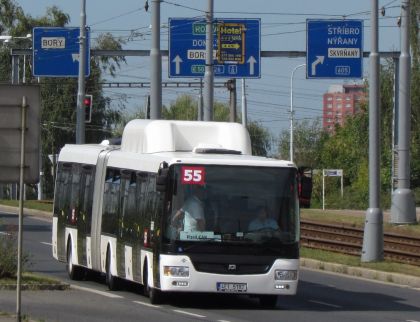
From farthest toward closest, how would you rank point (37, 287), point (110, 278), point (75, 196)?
1. point (75, 196)
2. point (110, 278)
3. point (37, 287)

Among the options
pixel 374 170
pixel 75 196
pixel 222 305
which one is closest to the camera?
pixel 222 305

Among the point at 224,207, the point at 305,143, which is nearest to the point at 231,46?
the point at 224,207

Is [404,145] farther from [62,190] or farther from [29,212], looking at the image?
[29,212]

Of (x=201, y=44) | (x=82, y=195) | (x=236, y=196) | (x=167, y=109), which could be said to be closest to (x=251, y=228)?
(x=236, y=196)

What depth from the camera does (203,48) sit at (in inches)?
1633

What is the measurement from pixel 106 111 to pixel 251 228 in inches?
2908

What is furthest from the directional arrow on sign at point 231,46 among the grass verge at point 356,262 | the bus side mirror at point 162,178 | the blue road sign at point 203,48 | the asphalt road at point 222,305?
the bus side mirror at point 162,178

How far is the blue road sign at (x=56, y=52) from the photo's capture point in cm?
4459

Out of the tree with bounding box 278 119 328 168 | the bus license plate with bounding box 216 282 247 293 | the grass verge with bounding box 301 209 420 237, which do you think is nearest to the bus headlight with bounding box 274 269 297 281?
the bus license plate with bounding box 216 282 247 293

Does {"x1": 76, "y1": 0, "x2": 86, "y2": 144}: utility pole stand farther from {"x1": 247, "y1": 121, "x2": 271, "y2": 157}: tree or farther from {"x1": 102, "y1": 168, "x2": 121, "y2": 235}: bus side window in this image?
{"x1": 247, "y1": 121, "x2": 271, "y2": 157}: tree

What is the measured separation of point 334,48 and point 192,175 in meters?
22.9

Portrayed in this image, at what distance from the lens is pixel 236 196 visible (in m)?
19.5

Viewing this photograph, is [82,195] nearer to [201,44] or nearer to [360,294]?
[360,294]

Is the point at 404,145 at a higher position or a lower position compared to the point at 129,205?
higher
